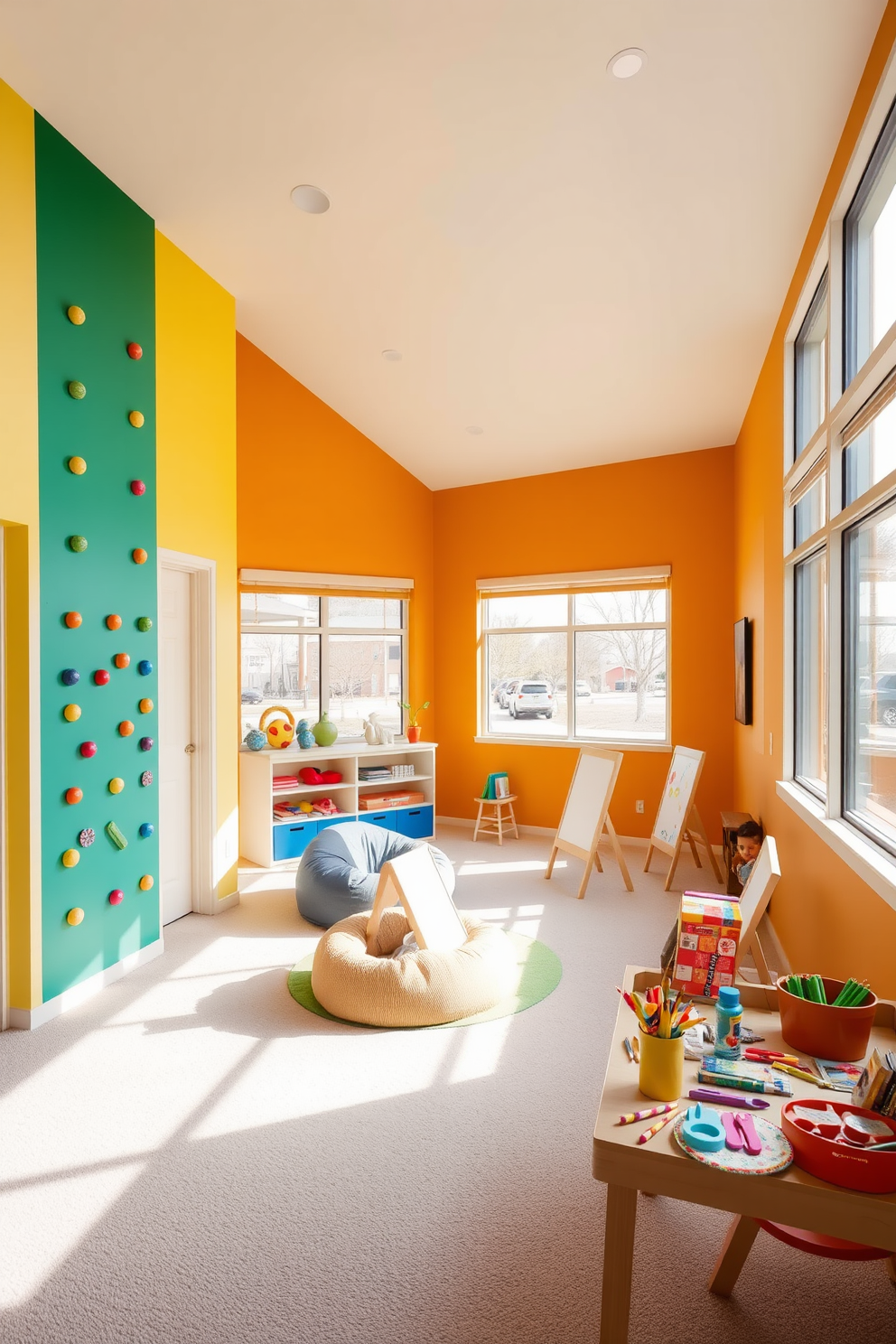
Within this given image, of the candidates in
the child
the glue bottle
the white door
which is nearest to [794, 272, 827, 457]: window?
the child

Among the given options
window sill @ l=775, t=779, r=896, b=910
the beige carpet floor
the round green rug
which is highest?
window sill @ l=775, t=779, r=896, b=910

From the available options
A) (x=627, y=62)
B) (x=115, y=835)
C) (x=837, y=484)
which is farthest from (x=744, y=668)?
(x=115, y=835)

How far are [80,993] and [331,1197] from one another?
5.85 ft

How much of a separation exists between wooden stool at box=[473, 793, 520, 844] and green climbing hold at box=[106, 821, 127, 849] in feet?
10.2

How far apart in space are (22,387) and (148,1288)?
2.99 meters

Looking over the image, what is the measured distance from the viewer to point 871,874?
2.03m

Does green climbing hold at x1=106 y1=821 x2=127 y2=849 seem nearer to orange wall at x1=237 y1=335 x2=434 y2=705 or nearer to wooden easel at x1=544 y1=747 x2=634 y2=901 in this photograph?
orange wall at x1=237 y1=335 x2=434 y2=705

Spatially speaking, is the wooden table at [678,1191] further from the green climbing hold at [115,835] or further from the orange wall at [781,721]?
the green climbing hold at [115,835]

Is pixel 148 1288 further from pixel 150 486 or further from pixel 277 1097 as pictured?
pixel 150 486

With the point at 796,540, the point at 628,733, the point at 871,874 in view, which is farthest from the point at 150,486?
the point at 628,733

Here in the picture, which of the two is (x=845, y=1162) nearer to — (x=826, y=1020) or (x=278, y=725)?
(x=826, y=1020)

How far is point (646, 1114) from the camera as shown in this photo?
133 centimetres

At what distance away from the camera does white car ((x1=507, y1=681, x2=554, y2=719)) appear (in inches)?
256

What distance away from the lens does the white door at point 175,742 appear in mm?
4148
